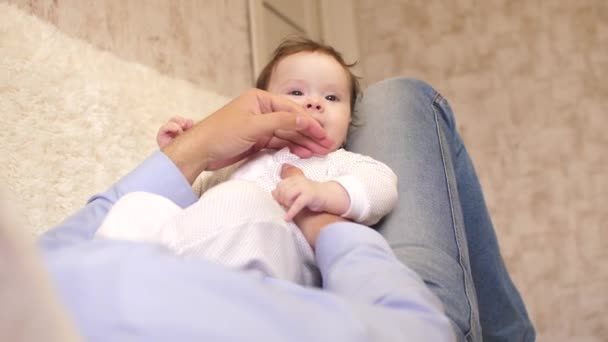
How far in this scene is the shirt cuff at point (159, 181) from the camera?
2.60 ft

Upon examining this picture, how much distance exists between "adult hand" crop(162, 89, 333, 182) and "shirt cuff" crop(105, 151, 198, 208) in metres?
0.03

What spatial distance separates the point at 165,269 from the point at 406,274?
0.25 meters

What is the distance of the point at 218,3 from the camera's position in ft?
5.82

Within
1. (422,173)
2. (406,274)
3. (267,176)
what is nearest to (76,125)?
(267,176)

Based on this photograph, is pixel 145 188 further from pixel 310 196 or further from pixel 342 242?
pixel 342 242

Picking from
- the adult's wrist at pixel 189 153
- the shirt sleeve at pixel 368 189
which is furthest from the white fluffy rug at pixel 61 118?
the shirt sleeve at pixel 368 189

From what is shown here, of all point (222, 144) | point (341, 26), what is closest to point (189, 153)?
point (222, 144)

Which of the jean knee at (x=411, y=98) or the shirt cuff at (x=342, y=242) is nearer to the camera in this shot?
the shirt cuff at (x=342, y=242)

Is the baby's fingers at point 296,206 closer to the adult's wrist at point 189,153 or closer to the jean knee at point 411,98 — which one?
the adult's wrist at point 189,153

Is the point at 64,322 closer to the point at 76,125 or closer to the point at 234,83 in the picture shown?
the point at 76,125

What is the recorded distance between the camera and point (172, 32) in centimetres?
151

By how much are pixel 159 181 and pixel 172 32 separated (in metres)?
0.81

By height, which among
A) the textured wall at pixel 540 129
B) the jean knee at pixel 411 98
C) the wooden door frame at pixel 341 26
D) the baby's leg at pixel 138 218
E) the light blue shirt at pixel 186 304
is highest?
the light blue shirt at pixel 186 304

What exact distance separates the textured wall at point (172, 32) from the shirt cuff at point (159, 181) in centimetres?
43
